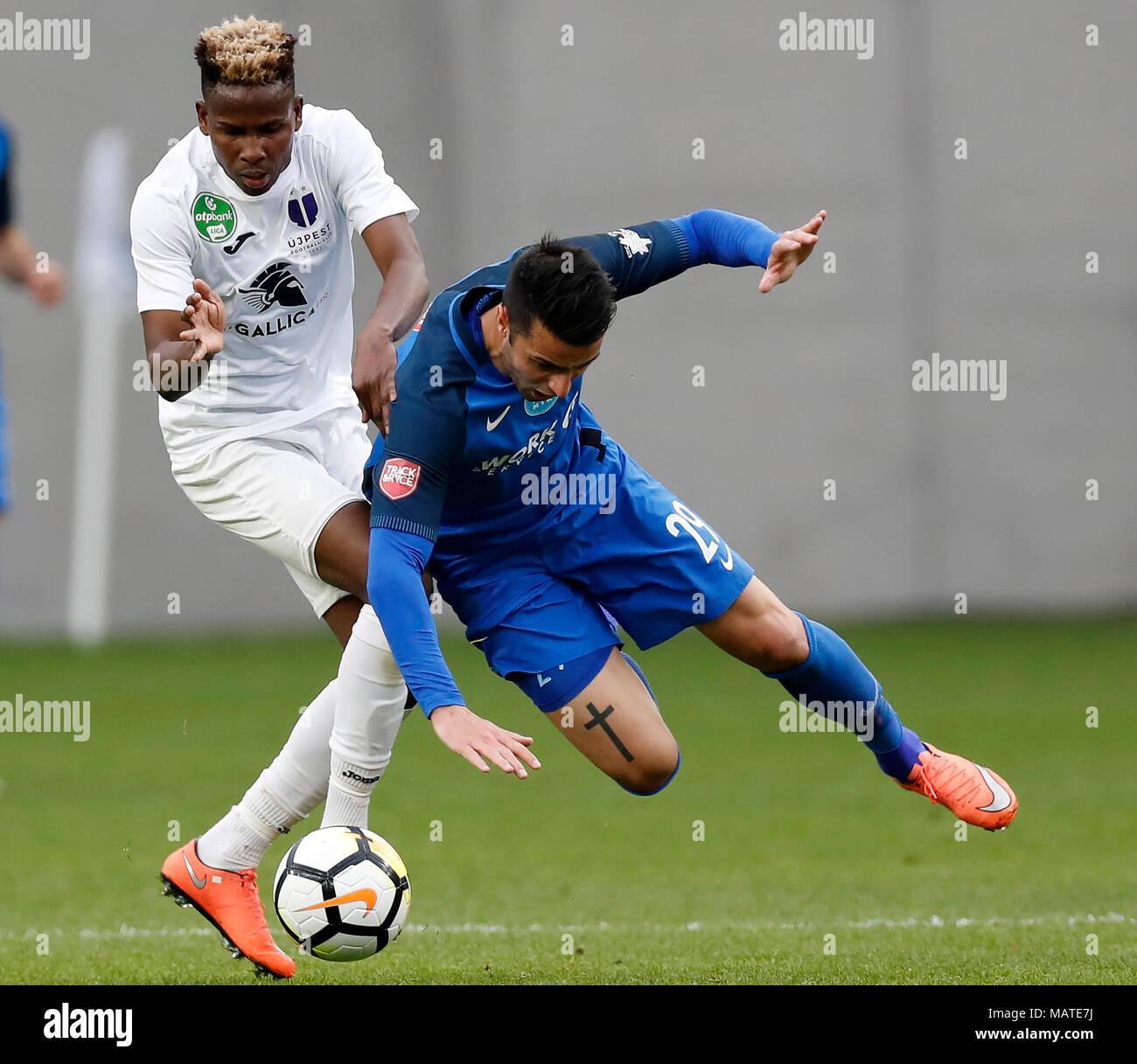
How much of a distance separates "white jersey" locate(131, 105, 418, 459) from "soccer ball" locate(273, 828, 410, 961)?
52.3 inches

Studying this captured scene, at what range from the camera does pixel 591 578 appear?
4.96 metres

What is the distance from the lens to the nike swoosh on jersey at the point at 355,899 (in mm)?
4449

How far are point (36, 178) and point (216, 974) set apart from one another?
34.3ft

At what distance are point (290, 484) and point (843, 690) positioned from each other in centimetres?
174

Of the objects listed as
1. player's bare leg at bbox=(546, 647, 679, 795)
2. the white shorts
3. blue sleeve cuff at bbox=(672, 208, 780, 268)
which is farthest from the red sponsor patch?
blue sleeve cuff at bbox=(672, 208, 780, 268)

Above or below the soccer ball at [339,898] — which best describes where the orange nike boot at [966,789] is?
above

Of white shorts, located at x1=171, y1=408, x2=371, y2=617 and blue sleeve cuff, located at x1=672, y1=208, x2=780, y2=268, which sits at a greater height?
blue sleeve cuff, located at x1=672, y1=208, x2=780, y2=268

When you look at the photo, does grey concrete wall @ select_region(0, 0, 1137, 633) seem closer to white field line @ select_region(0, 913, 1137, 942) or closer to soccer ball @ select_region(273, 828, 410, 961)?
white field line @ select_region(0, 913, 1137, 942)

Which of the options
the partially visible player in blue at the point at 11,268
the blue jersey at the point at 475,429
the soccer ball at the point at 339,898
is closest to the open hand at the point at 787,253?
the blue jersey at the point at 475,429

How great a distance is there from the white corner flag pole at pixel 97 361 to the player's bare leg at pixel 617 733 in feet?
32.2

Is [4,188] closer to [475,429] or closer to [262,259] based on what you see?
[262,259]

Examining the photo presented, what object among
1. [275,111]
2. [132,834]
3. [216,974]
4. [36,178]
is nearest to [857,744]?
[132,834]

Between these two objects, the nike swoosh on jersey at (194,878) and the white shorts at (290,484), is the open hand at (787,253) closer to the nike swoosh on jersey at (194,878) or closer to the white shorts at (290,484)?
the white shorts at (290,484)

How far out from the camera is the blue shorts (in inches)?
191
